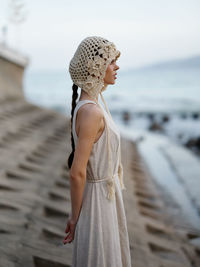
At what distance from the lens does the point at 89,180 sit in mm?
2064

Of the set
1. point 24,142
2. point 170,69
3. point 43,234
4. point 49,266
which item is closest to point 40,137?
point 24,142

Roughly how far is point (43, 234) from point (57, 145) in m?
5.49

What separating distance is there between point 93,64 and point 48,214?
299cm

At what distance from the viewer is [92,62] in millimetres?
1933

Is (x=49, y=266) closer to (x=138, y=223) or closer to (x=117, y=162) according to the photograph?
(x=117, y=162)

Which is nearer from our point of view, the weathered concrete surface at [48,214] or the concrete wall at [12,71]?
the weathered concrete surface at [48,214]

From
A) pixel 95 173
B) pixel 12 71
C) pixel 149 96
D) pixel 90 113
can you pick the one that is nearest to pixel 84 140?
pixel 90 113

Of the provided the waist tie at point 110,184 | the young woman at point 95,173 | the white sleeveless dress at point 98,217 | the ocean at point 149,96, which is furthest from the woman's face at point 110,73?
the ocean at point 149,96

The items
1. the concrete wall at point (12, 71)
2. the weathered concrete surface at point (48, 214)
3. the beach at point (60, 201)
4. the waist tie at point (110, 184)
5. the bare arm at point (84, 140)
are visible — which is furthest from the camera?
the concrete wall at point (12, 71)

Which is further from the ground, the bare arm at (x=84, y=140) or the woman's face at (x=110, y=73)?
the woman's face at (x=110, y=73)

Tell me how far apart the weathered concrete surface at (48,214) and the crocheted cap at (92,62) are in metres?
1.77

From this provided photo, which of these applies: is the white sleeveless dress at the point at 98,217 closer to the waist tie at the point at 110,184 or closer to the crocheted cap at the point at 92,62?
the waist tie at the point at 110,184

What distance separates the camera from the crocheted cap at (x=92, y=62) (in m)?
1.94

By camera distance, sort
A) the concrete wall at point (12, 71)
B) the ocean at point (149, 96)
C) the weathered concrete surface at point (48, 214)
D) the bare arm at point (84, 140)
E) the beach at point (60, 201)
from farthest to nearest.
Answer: the ocean at point (149, 96)
the concrete wall at point (12, 71)
the beach at point (60, 201)
the weathered concrete surface at point (48, 214)
the bare arm at point (84, 140)
